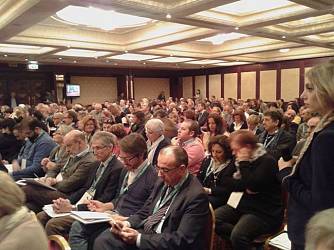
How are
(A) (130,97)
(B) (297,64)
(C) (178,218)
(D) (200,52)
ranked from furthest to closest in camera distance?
(A) (130,97), (B) (297,64), (D) (200,52), (C) (178,218)

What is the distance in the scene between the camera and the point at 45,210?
2.99m

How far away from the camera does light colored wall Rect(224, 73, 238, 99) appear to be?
54.0 feet

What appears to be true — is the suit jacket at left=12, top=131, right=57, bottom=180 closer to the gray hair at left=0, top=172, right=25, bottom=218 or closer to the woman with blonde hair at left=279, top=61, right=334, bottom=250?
the gray hair at left=0, top=172, right=25, bottom=218

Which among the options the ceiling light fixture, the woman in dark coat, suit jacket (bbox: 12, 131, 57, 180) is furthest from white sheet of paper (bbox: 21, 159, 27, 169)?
the ceiling light fixture

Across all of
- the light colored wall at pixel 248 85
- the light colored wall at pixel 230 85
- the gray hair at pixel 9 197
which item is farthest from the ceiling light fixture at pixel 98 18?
the light colored wall at pixel 230 85

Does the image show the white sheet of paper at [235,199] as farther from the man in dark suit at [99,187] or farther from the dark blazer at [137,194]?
the man in dark suit at [99,187]

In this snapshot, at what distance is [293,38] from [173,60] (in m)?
6.14

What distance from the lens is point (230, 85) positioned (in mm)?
16750

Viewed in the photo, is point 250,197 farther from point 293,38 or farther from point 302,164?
point 293,38

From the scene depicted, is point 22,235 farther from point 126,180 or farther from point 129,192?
point 126,180

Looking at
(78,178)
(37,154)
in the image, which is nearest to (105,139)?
(78,178)

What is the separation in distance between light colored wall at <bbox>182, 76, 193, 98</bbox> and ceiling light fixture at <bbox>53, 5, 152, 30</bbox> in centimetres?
1056

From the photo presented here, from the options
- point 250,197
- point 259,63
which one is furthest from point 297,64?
point 250,197

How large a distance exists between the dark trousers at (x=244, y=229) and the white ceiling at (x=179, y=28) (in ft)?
11.1
